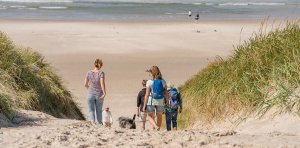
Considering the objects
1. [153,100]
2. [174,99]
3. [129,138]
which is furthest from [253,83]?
[129,138]

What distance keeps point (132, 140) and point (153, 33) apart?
2916 centimetres

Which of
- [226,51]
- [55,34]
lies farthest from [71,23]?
[226,51]

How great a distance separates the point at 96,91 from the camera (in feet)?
34.2

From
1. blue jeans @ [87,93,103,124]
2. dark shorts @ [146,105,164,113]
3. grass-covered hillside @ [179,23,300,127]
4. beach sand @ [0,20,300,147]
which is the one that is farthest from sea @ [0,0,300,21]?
dark shorts @ [146,105,164,113]

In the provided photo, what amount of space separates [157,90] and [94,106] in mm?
1507

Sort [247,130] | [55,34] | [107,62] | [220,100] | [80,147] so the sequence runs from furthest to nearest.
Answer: [55,34]
[107,62]
[220,100]
[247,130]
[80,147]

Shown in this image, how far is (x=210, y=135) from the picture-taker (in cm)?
710

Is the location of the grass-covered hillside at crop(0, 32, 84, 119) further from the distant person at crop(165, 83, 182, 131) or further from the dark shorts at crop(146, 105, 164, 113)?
the distant person at crop(165, 83, 182, 131)

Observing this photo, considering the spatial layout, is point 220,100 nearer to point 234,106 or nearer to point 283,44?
point 234,106

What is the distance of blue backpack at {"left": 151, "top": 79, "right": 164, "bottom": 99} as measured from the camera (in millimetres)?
9633

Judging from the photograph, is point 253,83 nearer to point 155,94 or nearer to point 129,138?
point 155,94

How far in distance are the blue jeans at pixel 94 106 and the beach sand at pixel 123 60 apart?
129 centimetres

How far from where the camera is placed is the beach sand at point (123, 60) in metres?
7.00

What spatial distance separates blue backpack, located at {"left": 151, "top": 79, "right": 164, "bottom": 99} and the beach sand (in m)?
1.30
